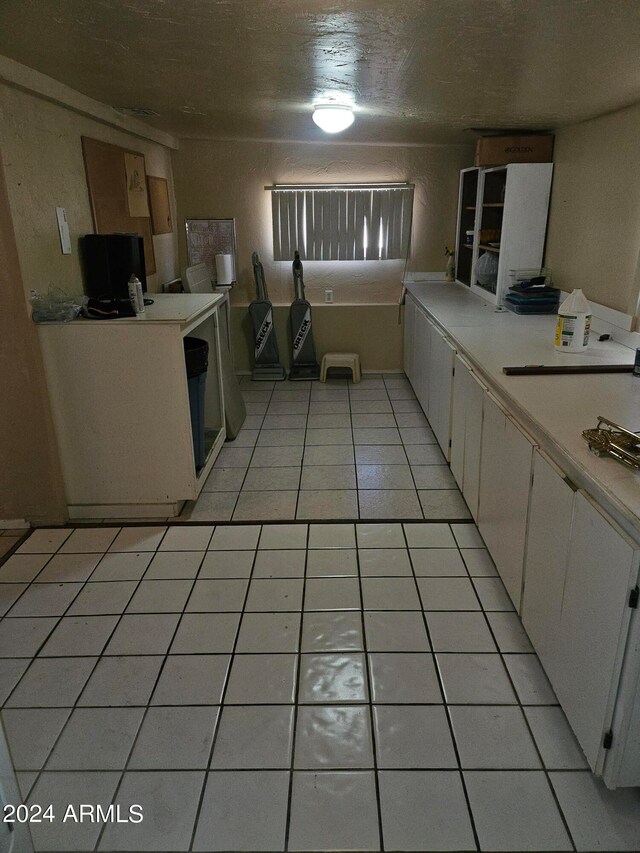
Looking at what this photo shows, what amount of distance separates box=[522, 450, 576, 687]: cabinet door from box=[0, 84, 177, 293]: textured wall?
2.30 meters

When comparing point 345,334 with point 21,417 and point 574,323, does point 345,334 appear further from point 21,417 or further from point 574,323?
point 21,417

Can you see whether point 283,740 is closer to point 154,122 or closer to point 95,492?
point 95,492

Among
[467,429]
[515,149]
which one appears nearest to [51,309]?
[467,429]

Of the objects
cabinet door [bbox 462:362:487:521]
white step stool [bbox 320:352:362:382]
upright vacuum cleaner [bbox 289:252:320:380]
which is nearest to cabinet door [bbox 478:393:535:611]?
cabinet door [bbox 462:362:487:521]

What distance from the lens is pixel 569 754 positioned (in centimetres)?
164

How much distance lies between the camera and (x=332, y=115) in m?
3.06

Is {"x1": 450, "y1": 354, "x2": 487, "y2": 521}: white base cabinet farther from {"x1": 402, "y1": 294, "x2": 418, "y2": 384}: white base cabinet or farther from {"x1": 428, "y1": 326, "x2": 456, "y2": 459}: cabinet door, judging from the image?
{"x1": 402, "y1": 294, "x2": 418, "y2": 384}: white base cabinet

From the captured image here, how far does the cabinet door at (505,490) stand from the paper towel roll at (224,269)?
3333 mm

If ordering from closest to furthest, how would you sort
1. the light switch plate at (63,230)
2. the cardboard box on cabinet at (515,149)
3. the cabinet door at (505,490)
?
the cabinet door at (505,490), the light switch plate at (63,230), the cardboard box on cabinet at (515,149)

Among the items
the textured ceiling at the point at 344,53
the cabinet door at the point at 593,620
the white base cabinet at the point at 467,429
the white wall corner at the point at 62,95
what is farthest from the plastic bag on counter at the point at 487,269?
the cabinet door at the point at 593,620

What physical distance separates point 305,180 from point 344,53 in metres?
3.28

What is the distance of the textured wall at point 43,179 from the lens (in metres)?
2.47

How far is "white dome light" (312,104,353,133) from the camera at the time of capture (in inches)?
120

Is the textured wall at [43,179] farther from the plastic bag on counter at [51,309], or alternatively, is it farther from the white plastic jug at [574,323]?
the white plastic jug at [574,323]
